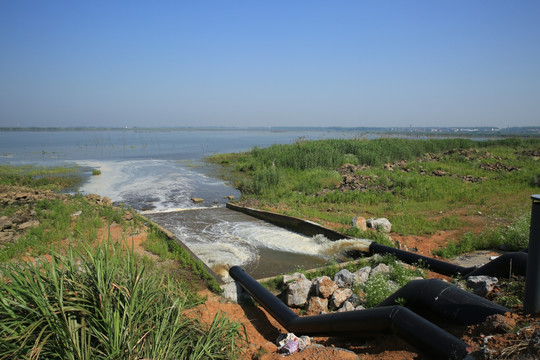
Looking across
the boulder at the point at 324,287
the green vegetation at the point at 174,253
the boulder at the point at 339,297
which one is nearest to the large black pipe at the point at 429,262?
the boulder at the point at 339,297

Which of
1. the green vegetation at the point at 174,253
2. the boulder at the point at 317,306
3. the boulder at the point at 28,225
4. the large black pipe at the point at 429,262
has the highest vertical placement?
the boulder at the point at 28,225

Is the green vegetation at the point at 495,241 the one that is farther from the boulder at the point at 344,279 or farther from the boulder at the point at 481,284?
the boulder at the point at 481,284

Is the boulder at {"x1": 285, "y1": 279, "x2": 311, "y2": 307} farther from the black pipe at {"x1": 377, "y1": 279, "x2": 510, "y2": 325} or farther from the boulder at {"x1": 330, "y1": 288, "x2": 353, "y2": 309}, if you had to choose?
the black pipe at {"x1": 377, "y1": 279, "x2": 510, "y2": 325}

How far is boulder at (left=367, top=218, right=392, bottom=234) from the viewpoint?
8969 mm

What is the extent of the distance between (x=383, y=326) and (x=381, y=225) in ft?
20.1

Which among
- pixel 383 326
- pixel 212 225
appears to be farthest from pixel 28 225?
pixel 383 326

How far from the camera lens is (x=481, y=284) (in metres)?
4.43

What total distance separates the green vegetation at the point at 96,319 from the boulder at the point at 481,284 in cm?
317

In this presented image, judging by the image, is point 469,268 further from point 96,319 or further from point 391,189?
point 391,189

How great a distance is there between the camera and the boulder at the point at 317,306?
521 cm

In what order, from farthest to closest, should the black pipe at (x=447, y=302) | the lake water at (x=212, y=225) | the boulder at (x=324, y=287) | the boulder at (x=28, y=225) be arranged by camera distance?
1. the boulder at (x=28, y=225)
2. the lake water at (x=212, y=225)
3. the boulder at (x=324, y=287)
4. the black pipe at (x=447, y=302)

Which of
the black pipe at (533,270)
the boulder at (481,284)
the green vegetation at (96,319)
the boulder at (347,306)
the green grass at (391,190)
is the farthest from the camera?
the green grass at (391,190)

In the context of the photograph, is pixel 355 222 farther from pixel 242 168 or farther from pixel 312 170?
pixel 242 168

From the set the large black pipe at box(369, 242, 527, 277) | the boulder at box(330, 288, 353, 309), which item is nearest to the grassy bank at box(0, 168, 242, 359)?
the boulder at box(330, 288, 353, 309)
